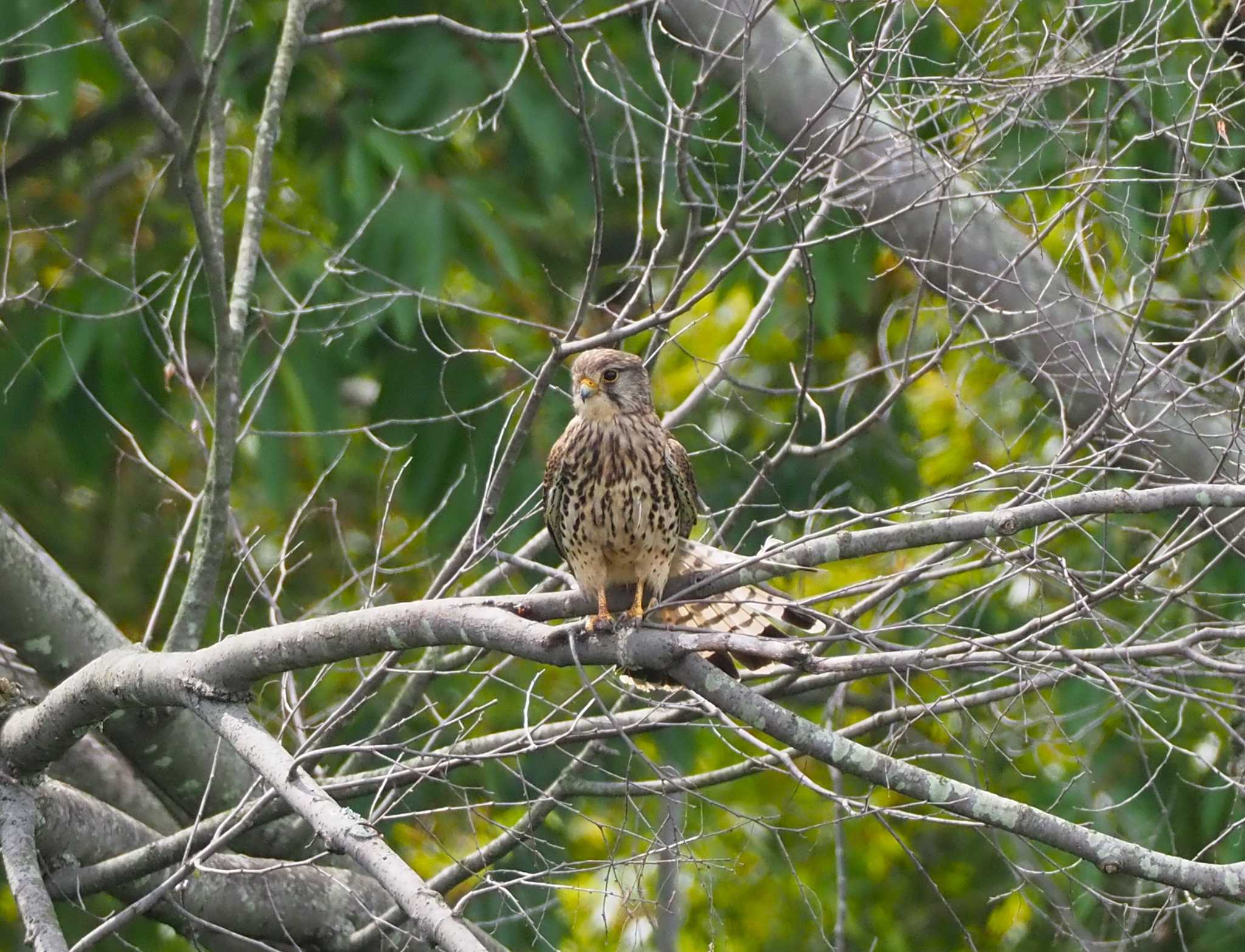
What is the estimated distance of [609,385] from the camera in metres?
3.76

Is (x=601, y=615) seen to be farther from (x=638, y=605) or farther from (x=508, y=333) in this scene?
(x=508, y=333)

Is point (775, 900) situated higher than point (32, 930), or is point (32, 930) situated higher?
point (32, 930)

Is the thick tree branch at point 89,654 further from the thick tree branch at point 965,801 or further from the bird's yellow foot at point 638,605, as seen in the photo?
the thick tree branch at point 965,801

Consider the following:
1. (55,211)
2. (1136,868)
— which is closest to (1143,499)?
(1136,868)

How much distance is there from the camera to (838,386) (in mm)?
3668

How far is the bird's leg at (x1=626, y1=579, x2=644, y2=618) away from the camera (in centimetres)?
334

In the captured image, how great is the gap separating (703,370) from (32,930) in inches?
202

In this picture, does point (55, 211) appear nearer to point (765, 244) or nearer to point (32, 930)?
point (765, 244)

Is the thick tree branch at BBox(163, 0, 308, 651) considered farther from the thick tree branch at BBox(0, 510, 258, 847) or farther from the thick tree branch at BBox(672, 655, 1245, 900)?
the thick tree branch at BBox(672, 655, 1245, 900)

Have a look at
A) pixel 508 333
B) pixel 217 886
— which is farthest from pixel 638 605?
pixel 508 333

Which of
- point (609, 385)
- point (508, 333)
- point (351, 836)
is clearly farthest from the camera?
point (508, 333)

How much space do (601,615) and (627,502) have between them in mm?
360

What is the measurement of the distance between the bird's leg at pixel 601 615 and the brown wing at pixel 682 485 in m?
0.32

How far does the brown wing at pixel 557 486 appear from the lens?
12.1 ft
